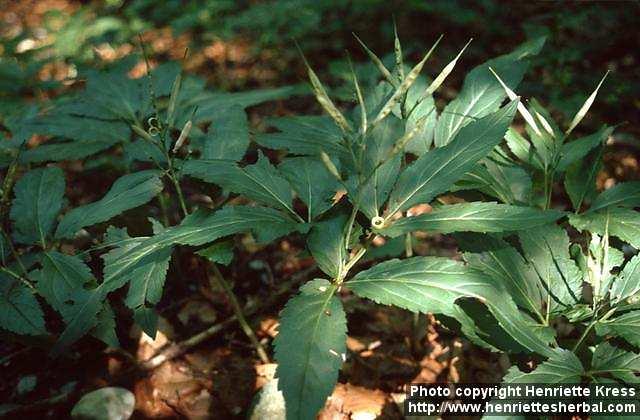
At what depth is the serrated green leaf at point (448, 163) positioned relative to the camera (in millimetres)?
1374

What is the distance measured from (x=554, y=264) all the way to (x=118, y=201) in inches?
51.8

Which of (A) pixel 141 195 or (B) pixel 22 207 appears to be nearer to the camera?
(A) pixel 141 195

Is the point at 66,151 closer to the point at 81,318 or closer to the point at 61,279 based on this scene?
the point at 61,279

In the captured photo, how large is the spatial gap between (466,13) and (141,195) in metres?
2.98

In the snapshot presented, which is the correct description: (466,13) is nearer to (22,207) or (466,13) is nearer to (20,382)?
(22,207)

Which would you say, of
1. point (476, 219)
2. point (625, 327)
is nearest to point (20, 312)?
point (476, 219)

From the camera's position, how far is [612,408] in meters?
1.26

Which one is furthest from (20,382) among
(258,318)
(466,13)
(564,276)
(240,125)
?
(466,13)

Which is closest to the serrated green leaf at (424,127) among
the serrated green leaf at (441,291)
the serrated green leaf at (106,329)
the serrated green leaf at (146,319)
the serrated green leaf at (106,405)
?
the serrated green leaf at (441,291)

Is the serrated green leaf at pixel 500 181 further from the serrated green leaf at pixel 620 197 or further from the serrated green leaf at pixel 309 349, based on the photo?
the serrated green leaf at pixel 309 349

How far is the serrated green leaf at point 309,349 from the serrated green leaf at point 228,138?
24.5 inches

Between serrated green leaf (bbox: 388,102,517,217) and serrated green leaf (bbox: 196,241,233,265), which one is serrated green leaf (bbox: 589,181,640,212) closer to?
serrated green leaf (bbox: 388,102,517,217)

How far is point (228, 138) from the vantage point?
1.78 metres

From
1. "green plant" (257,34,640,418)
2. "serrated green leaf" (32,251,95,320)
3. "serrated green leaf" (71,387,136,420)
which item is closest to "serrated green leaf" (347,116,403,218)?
"green plant" (257,34,640,418)
